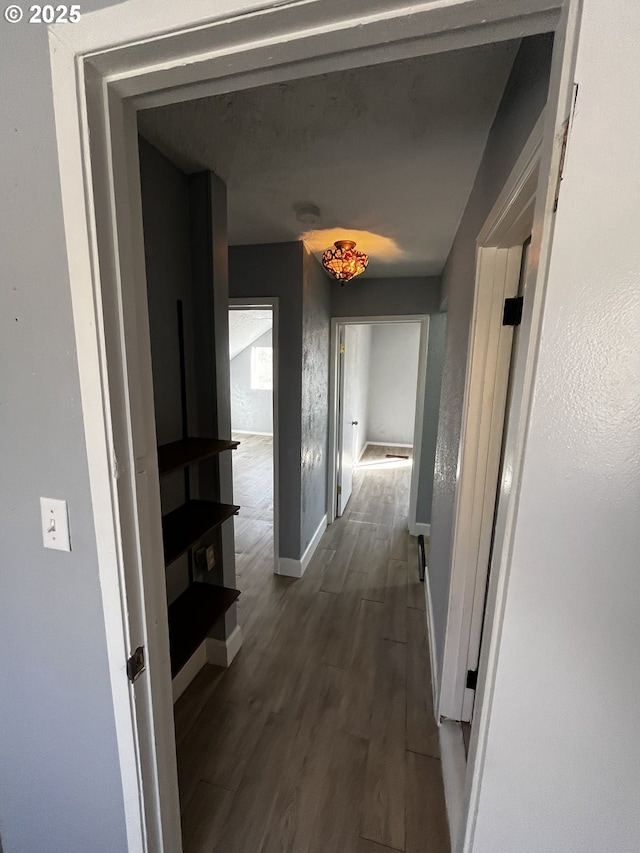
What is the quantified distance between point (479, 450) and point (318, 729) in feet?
4.60

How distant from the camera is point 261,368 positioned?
718 centimetres

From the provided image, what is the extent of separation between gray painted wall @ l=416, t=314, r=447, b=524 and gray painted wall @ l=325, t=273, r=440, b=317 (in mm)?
172

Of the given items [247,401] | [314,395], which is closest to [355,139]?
[314,395]

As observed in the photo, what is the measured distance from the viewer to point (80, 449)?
27.3 inches

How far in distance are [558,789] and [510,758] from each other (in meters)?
0.07

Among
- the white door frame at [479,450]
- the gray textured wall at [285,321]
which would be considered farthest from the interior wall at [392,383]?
the white door frame at [479,450]

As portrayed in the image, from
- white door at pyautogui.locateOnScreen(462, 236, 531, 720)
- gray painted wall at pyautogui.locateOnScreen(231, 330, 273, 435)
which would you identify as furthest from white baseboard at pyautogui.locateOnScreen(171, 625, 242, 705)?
gray painted wall at pyautogui.locateOnScreen(231, 330, 273, 435)

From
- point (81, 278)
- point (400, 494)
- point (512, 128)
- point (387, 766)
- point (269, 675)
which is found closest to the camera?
point (81, 278)

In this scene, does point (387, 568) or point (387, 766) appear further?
point (387, 568)

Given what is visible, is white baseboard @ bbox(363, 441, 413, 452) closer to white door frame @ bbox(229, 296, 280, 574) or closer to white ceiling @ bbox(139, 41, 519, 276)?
white door frame @ bbox(229, 296, 280, 574)

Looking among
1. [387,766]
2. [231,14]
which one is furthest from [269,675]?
[231,14]

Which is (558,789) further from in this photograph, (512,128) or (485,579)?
(512,128)

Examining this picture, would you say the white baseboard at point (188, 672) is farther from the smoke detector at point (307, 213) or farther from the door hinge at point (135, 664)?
the smoke detector at point (307, 213)

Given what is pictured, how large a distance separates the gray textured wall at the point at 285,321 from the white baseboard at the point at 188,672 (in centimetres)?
98
